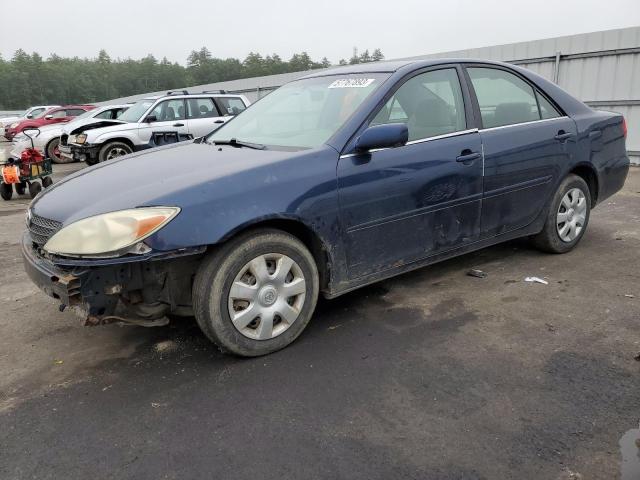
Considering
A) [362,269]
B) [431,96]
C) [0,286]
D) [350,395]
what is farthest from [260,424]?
[0,286]

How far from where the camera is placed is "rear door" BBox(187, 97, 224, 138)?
11664mm

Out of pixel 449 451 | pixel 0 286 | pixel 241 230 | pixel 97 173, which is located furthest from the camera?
pixel 0 286

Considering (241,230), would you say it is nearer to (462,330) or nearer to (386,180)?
(386,180)

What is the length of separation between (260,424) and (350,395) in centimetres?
49

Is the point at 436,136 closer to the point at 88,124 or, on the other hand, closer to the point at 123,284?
the point at 123,284

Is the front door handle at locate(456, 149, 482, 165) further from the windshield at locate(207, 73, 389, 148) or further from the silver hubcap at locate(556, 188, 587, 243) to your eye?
the silver hubcap at locate(556, 188, 587, 243)

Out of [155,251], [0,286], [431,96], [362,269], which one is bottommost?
[0,286]

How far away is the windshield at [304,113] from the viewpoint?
11.3 ft

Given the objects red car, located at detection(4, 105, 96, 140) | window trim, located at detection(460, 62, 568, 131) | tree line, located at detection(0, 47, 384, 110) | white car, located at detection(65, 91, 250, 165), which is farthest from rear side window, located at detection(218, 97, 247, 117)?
tree line, located at detection(0, 47, 384, 110)

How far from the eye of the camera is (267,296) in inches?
118

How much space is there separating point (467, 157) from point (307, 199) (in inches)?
54.5

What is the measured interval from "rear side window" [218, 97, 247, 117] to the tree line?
65.6 metres

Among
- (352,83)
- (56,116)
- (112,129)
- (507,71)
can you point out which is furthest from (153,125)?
(56,116)

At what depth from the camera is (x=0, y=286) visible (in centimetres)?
457
